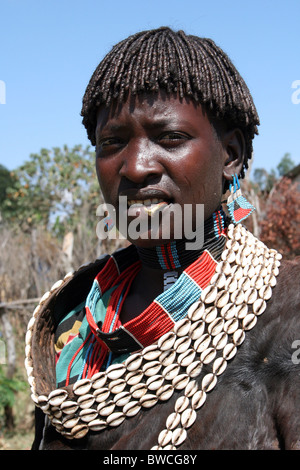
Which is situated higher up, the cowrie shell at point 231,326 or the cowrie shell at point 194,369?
the cowrie shell at point 231,326

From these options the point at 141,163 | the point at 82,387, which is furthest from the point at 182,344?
the point at 141,163

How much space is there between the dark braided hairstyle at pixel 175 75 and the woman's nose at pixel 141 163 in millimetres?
166

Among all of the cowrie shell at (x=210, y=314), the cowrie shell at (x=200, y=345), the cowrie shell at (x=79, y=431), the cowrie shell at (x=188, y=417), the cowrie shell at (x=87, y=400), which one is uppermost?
the cowrie shell at (x=210, y=314)

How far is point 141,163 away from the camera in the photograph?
1491 mm

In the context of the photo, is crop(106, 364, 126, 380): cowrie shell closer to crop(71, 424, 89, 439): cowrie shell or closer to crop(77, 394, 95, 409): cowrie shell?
crop(77, 394, 95, 409): cowrie shell

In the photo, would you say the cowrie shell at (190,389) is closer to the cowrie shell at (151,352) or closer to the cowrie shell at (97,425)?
the cowrie shell at (151,352)

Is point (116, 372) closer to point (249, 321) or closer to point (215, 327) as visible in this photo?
point (215, 327)

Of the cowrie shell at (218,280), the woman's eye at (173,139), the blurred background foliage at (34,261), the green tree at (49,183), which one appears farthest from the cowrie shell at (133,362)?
the green tree at (49,183)

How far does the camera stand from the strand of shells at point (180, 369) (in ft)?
4.82

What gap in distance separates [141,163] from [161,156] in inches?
2.5

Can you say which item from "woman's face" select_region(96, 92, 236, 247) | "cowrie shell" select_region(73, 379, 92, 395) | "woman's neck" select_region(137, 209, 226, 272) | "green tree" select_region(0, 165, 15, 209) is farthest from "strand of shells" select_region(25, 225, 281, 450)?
"green tree" select_region(0, 165, 15, 209)

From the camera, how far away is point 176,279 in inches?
67.7
